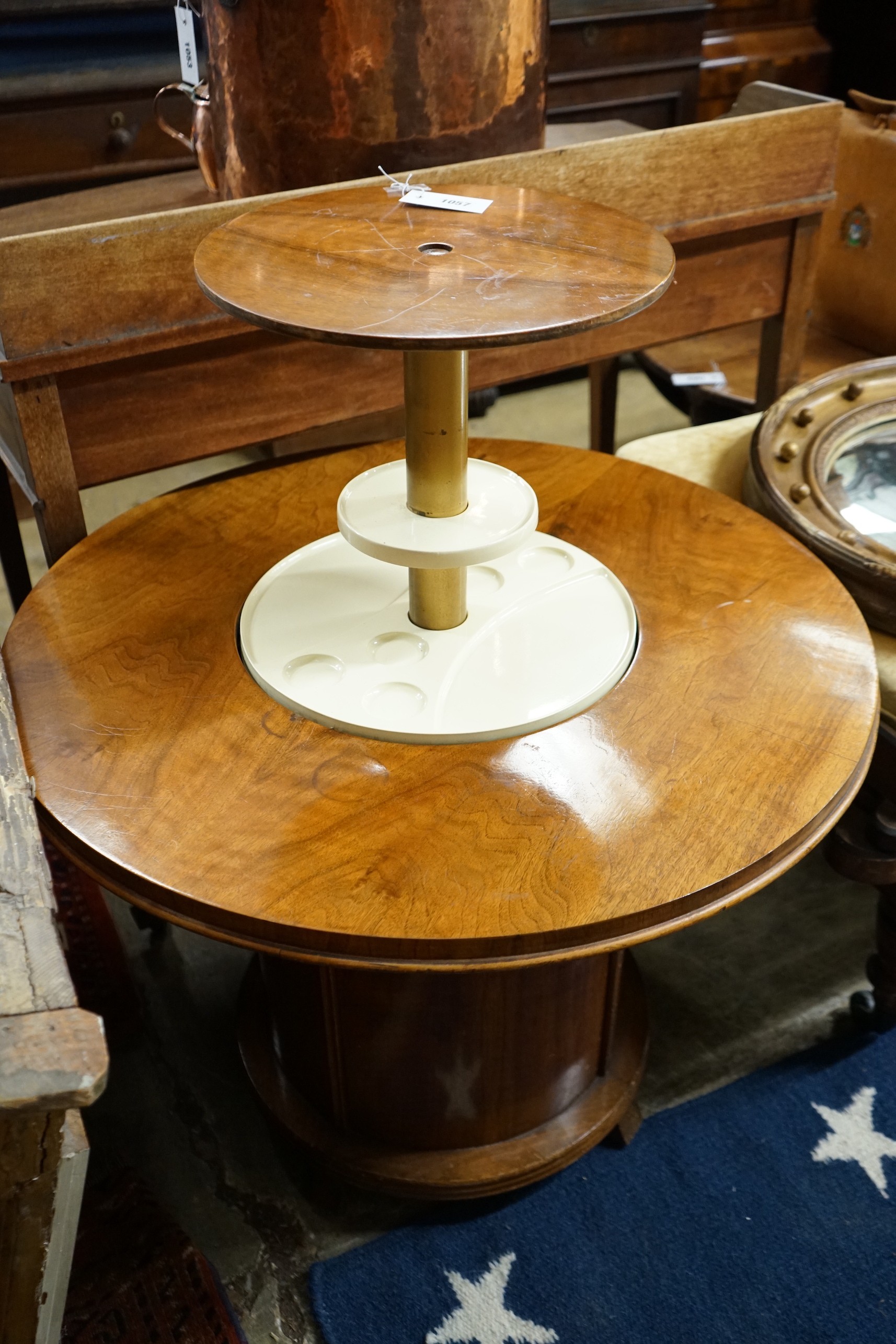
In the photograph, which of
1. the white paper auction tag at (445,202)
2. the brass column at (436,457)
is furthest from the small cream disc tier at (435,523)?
the white paper auction tag at (445,202)

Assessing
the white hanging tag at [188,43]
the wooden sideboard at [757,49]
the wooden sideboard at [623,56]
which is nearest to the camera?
Answer: the white hanging tag at [188,43]

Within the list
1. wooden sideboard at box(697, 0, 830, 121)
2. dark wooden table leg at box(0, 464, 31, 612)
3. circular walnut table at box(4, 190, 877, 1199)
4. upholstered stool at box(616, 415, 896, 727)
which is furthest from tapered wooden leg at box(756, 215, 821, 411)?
wooden sideboard at box(697, 0, 830, 121)

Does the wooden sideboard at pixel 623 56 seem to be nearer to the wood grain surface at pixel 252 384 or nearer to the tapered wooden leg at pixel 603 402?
the tapered wooden leg at pixel 603 402

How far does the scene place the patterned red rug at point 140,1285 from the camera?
1.29 meters

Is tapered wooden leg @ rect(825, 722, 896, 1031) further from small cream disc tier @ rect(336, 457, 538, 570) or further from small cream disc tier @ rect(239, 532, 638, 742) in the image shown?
small cream disc tier @ rect(336, 457, 538, 570)

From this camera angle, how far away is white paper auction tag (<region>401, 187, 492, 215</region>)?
4.00 feet

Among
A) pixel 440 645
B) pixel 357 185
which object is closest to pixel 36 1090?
pixel 440 645

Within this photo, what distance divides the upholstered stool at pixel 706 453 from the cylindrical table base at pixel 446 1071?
0.80m

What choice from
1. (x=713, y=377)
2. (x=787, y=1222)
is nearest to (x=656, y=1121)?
(x=787, y=1222)

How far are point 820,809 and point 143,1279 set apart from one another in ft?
3.23

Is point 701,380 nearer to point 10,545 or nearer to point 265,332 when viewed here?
point 265,332

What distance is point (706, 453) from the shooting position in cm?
180

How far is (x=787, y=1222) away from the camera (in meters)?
1.41

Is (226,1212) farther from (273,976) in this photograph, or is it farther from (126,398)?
(126,398)
